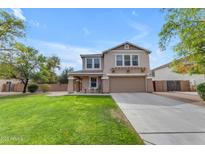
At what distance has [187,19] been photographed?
8586mm

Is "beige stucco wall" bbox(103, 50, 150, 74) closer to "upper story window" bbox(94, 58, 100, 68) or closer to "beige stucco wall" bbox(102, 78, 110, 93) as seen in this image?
"beige stucco wall" bbox(102, 78, 110, 93)

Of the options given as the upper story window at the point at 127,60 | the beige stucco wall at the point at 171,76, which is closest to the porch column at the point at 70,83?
the upper story window at the point at 127,60

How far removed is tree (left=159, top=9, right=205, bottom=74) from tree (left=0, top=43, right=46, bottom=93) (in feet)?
38.7

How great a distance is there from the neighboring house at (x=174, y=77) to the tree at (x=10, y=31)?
16115 millimetres

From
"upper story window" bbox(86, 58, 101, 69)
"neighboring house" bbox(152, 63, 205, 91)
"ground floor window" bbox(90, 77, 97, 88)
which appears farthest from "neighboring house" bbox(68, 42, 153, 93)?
"neighboring house" bbox(152, 63, 205, 91)

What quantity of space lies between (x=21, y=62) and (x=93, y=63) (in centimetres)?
751

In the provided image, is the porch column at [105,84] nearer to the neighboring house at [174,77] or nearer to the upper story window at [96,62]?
the upper story window at [96,62]

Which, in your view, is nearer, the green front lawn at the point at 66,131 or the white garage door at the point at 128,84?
the green front lawn at the point at 66,131

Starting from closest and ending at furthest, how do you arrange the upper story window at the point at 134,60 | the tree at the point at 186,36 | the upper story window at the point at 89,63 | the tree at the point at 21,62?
the tree at the point at 186,36 → the tree at the point at 21,62 → the upper story window at the point at 134,60 → the upper story window at the point at 89,63

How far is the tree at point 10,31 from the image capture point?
1383cm

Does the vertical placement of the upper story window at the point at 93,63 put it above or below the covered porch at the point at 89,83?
above

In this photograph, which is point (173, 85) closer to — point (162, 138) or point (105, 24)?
point (105, 24)

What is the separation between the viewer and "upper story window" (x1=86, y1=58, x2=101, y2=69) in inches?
745
